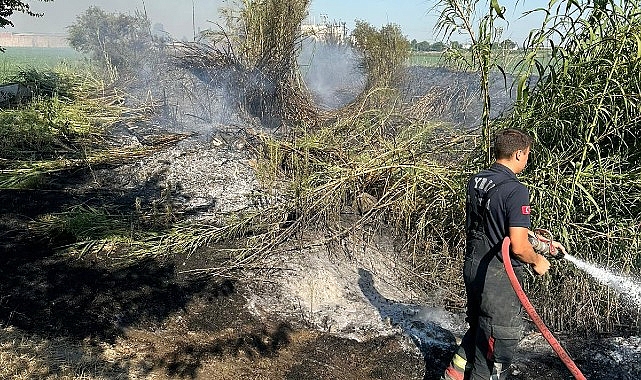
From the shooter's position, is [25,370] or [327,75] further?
[327,75]

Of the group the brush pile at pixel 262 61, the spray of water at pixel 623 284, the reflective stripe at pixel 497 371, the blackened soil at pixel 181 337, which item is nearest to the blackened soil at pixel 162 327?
the blackened soil at pixel 181 337

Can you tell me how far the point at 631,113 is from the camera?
12.2 ft

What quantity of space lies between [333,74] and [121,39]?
17.5 ft

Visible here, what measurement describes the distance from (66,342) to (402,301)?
2549 mm

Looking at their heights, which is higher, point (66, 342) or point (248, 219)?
point (248, 219)

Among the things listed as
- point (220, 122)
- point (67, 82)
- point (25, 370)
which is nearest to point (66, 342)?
point (25, 370)

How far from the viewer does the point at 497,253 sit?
2.80 metres

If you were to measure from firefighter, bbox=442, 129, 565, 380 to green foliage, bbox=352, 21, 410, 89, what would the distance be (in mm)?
7745

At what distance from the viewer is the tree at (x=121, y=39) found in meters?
11.8

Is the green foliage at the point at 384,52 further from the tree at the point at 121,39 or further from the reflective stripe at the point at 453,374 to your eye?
the reflective stripe at the point at 453,374

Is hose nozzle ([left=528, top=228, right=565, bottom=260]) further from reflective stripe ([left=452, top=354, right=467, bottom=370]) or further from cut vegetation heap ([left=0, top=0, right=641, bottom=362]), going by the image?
cut vegetation heap ([left=0, top=0, right=641, bottom=362])

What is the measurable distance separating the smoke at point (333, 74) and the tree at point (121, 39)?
3.79 m

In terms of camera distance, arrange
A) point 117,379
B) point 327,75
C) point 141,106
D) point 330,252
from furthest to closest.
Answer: point 327,75 < point 141,106 < point 330,252 < point 117,379

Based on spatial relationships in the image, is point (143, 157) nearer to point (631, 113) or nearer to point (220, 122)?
point (220, 122)
